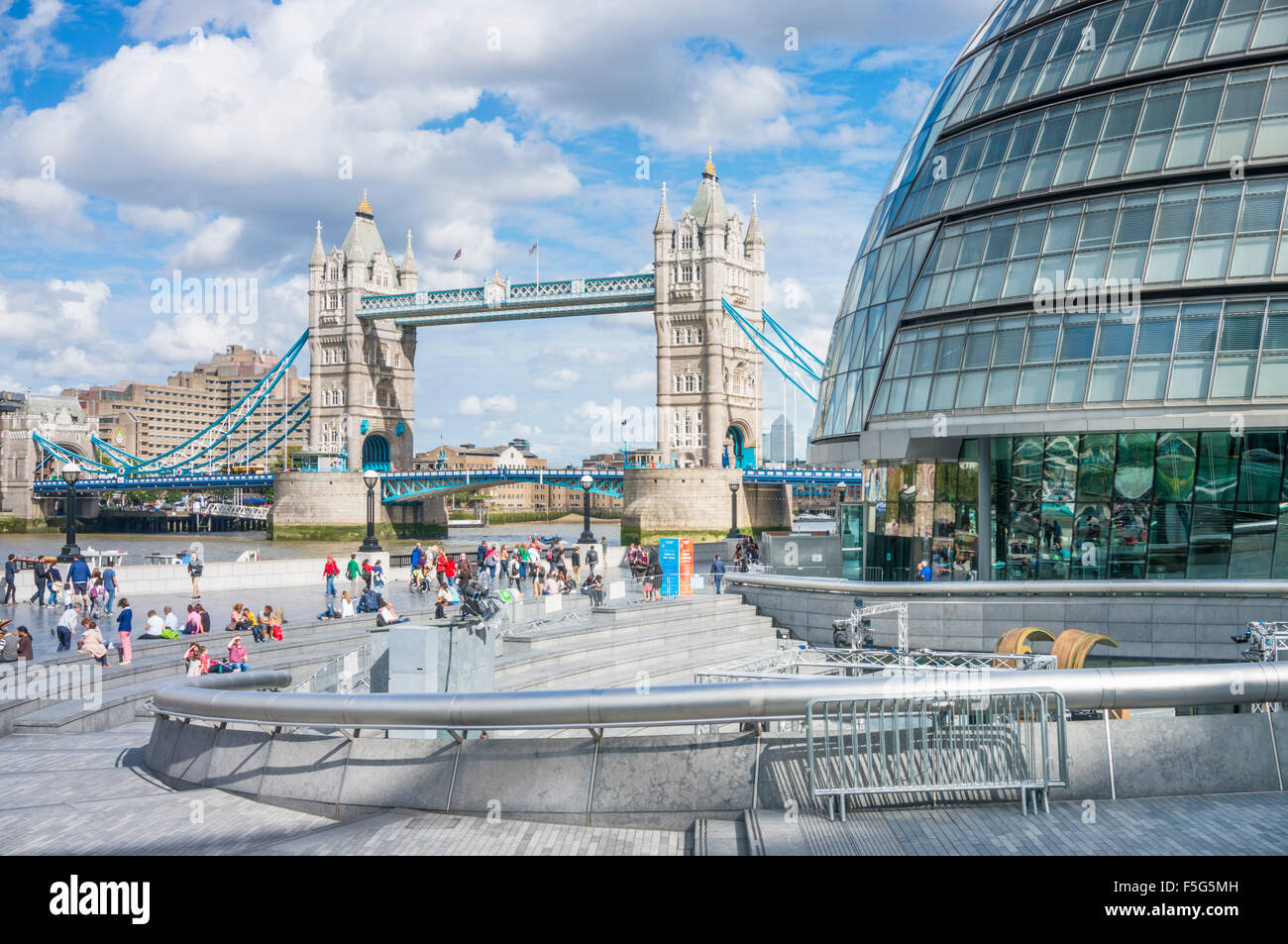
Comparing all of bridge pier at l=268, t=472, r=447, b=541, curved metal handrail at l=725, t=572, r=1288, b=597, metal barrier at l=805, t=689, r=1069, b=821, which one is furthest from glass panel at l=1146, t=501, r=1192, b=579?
bridge pier at l=268, t=472, r=447, b=541

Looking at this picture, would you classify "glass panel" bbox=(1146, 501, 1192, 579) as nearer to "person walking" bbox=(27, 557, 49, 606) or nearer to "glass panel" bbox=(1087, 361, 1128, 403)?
"glass panel" bbox=(1087, 361, 1128, 403)

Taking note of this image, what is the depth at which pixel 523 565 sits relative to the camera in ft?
116

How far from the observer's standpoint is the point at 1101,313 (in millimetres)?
21844

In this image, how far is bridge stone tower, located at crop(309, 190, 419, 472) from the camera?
131 meters

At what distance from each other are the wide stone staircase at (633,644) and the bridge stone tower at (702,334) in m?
82.2

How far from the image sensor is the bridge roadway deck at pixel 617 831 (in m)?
6.44

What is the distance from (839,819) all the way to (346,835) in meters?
3.06

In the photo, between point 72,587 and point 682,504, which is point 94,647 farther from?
point 682,504

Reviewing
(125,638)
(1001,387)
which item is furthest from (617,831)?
(1001,387)

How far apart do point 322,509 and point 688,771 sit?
104m

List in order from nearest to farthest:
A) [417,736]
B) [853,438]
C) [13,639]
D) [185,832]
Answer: [185,832] → [417,736] → [13,639] → [853,438]
